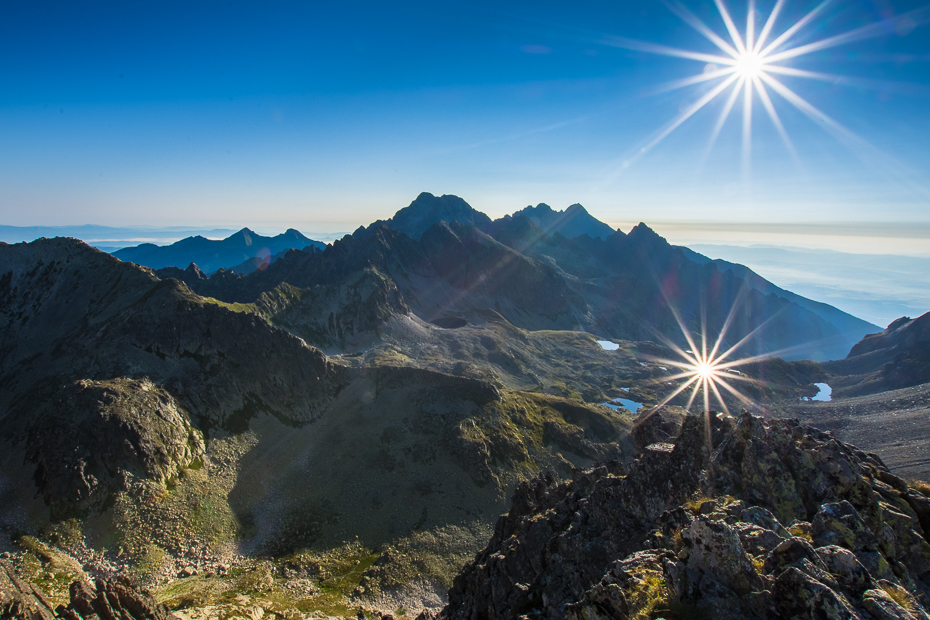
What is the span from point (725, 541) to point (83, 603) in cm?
5742

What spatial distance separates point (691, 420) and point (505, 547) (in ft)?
85.5

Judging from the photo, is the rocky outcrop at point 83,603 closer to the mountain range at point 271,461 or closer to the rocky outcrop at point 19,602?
the rocky outcrop at point 19,602

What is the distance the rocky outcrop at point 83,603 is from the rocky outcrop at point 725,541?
33.0 m

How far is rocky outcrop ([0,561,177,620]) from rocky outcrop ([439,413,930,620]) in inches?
1299

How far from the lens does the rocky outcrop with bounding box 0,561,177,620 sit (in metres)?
38.6

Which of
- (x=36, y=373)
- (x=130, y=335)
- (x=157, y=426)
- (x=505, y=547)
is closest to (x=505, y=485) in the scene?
(x=505, y=547)

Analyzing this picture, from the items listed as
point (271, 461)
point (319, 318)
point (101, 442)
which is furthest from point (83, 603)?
point (319, 318)

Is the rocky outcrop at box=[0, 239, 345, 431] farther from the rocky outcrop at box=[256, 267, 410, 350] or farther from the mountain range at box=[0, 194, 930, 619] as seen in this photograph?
the rocky outcrop at box=[256, 267, 410, 350]

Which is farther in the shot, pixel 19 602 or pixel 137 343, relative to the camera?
pixel 137 343

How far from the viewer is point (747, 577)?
2064cm

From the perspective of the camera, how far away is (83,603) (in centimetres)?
4197

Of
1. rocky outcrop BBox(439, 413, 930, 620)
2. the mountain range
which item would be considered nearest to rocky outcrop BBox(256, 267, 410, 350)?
the mountain range

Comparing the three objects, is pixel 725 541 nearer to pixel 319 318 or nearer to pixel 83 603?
pixel 83 603

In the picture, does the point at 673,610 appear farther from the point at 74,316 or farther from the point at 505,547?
the point at 74,316
